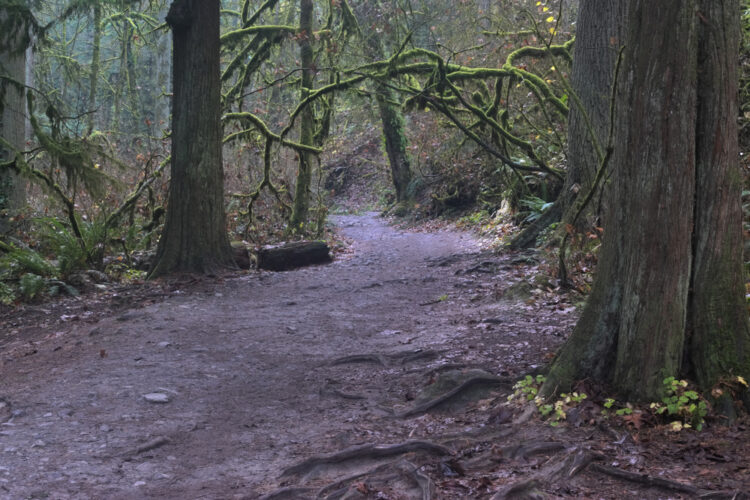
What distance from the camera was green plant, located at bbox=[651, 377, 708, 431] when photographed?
3611 mm

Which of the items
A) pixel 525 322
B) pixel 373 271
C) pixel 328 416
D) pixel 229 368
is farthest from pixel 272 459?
pixel 373 271

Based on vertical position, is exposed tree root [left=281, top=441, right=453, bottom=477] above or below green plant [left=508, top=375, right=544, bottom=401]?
→ below

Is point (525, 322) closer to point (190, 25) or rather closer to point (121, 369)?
point (121, 369)

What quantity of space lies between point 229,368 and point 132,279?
16.4 ft

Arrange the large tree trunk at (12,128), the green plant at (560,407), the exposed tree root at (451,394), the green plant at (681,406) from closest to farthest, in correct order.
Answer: the green plant at (681,406) < the green plant at (560,407) < the exposed tree root at (451,394) < the large tree trunk at (12,128)

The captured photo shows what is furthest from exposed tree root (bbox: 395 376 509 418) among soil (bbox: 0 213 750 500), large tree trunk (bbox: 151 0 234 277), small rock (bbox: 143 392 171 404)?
large tree trunk (bbox: 151 0 234 277)

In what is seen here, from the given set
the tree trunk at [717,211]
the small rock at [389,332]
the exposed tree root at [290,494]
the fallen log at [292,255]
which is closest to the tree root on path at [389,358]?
the small rock at [389,332]

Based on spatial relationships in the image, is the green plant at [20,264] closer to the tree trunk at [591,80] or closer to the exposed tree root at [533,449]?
the tree trunk at [591,80]

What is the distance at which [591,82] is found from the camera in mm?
9367

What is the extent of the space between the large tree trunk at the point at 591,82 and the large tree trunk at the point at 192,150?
5643mm

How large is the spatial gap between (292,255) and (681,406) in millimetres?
9536

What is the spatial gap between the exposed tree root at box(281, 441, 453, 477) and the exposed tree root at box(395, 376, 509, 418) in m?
0.88

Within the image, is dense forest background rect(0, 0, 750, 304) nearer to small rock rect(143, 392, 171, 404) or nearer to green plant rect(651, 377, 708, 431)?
green plant rect(651, 377, 708, 431)

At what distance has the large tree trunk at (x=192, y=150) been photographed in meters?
9.98
